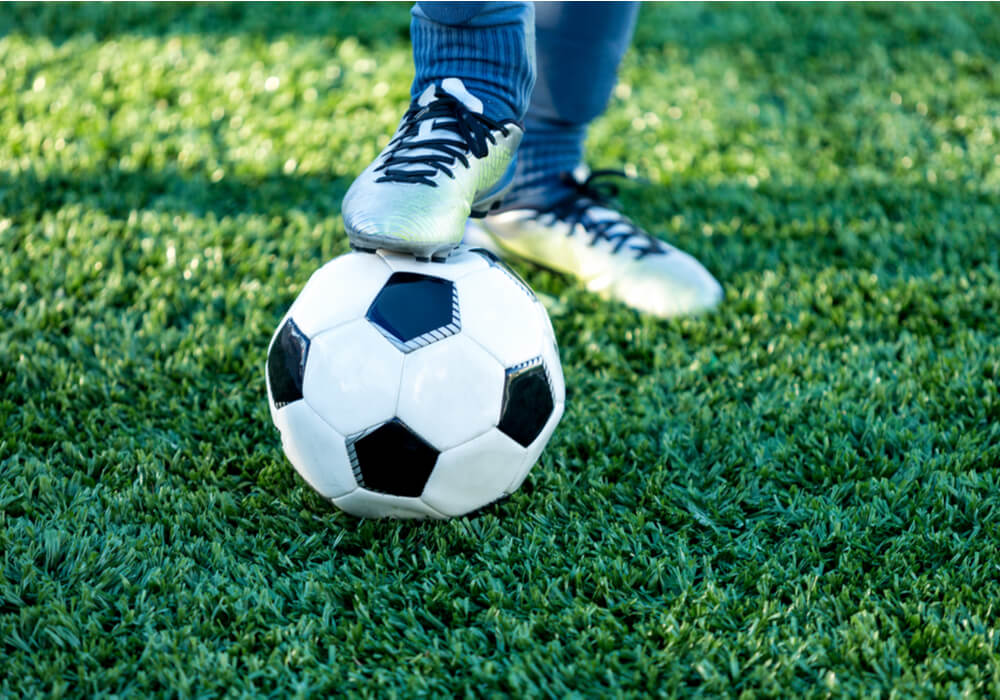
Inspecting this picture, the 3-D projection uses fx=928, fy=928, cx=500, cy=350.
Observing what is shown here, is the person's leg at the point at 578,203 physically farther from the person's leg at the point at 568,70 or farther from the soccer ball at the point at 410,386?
the soccer ball at the point at 410,386

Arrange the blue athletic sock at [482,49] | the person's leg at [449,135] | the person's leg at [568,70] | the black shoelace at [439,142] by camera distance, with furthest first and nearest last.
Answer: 1. the person's leg at [568,70]
2. the blue athletic sock at [482,49]
3. the black shoelace at [439,142]
4. the person's leg at [449,135]

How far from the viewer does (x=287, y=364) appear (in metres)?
1.72

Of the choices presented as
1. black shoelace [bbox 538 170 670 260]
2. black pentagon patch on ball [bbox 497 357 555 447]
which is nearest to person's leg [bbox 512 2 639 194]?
black shoelace [bbox 538 170 670 260]

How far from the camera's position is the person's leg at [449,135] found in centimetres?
176

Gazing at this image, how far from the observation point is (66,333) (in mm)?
2412

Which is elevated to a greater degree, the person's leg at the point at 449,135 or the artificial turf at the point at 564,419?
the person's leg at the point at 449,135

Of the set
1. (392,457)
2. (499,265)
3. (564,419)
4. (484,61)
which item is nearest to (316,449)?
(392,457)

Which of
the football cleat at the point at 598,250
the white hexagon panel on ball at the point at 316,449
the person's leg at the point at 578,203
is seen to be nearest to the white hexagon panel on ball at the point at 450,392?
the white hexagon panel on ball at the point at 316,449

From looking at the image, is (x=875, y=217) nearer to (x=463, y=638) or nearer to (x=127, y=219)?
(x=463, y=638)

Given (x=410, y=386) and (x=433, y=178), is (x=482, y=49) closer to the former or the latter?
(x=433, y=178)

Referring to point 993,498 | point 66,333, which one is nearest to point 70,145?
point 66,333

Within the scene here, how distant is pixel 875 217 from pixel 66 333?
2.46 m

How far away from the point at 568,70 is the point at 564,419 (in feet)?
3.29

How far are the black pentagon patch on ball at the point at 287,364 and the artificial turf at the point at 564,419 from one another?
0.25 m
